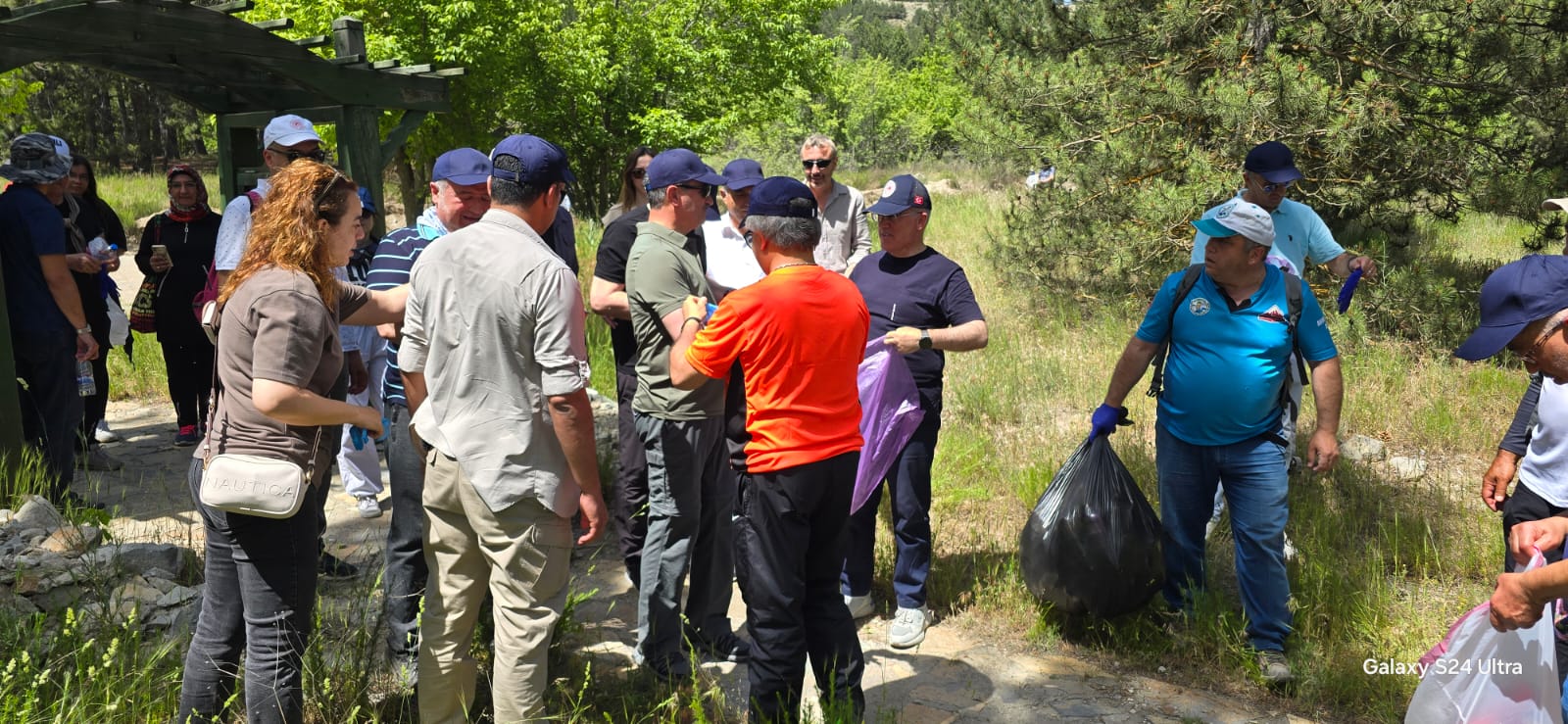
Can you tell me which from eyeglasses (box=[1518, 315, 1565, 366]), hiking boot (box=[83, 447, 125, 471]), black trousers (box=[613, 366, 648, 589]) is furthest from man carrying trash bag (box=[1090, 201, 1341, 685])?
hiking boot (box=[83, 447, 125, 471])

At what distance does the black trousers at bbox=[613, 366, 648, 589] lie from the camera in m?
4.05

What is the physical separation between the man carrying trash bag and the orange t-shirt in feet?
4.56

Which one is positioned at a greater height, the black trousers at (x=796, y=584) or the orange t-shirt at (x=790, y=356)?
the orange t-shirt at (x=790, y=356)

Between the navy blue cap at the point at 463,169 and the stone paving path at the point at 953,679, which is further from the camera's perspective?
the stone paving path at the point at 953,679

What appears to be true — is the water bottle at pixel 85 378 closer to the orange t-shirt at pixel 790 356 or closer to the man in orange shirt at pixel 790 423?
the man in orange shirt at pixel 790 423

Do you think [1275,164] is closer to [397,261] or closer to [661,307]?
[661,307]

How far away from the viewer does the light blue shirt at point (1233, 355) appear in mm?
3623

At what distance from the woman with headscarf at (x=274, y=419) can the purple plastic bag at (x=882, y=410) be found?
1.82m

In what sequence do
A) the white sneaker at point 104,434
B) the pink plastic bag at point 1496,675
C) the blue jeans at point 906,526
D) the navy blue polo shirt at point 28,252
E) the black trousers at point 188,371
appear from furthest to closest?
the white sneaker at point 104,434
the black trousers at point 188,371
the navy blue polo shirt at point 28,252
the blue jeans at point 906,526
the pink plastic bag at point 1496,675

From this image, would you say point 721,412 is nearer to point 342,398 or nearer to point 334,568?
point 342,398

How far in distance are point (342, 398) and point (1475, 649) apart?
300 centimetres

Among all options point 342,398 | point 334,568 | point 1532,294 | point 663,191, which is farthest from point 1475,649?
point 334,568

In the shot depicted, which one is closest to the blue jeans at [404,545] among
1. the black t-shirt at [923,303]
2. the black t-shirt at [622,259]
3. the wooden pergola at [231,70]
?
the black t-shirt at [622,259]

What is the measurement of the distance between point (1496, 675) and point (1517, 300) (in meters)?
0.89
